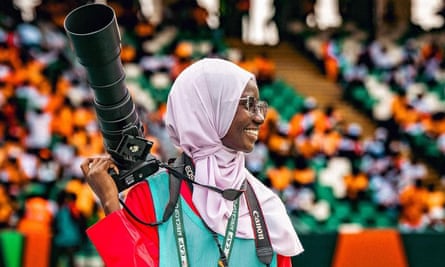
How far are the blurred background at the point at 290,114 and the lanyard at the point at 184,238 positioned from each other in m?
5.21

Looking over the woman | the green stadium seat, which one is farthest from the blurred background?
the woman

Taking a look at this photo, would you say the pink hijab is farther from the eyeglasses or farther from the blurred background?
the blurred background

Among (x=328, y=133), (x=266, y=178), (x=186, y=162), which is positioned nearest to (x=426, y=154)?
(x=328, y=133)

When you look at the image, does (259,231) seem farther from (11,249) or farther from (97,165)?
(11,249)

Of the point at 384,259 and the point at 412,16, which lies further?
the point at 412,16

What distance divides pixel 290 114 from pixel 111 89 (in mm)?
12812

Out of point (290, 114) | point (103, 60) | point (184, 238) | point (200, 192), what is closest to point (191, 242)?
point (184, 238)

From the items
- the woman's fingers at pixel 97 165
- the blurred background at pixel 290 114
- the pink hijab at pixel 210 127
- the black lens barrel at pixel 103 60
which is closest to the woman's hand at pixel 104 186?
the woman's fingers at pixel 97 165

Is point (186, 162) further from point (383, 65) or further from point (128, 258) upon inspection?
point (383, 65)

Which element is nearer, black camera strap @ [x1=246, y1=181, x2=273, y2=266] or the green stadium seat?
black camera strap @ [x1=246, y1=181, x2=273, y2=266]

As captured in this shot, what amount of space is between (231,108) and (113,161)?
1.37 ft

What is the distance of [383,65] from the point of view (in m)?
18.1

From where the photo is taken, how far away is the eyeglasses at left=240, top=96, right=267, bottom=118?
11.4 feet

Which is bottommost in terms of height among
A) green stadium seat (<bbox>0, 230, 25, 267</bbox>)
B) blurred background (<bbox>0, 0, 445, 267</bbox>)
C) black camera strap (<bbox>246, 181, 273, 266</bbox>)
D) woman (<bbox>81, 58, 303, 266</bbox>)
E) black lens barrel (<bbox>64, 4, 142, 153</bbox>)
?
blurred background (<bbox>0, 0, 445, 267</bbox>)
